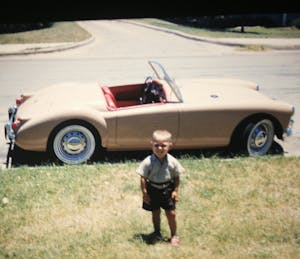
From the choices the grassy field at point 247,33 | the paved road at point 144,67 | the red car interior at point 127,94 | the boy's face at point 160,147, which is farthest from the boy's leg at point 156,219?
the grassy field at point 247,33

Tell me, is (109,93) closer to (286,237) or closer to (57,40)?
(286,237)

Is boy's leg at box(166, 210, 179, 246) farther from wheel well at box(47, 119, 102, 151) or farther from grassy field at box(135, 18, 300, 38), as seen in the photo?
grassy field at box(135, 18, 300, 38)

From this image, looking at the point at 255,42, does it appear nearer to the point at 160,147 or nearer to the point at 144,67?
the point at 144,67

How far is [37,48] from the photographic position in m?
16.1

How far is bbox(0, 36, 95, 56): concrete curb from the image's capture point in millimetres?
15160

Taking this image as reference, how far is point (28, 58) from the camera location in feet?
46.9

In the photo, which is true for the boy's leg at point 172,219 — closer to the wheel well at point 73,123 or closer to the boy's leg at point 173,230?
the boy's leg at point 173,230

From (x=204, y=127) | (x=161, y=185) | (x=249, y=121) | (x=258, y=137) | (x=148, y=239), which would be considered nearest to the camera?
(x=161, y=185)

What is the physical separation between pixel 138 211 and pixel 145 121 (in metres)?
1.33

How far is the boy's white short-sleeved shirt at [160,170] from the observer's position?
10.7 ft

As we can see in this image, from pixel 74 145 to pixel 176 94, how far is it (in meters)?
1.63

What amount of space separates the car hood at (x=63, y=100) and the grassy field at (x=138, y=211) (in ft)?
2.70

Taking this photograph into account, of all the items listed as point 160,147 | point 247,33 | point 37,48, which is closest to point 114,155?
point 160,147

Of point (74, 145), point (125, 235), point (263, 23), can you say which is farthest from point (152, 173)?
point (263, 23)
